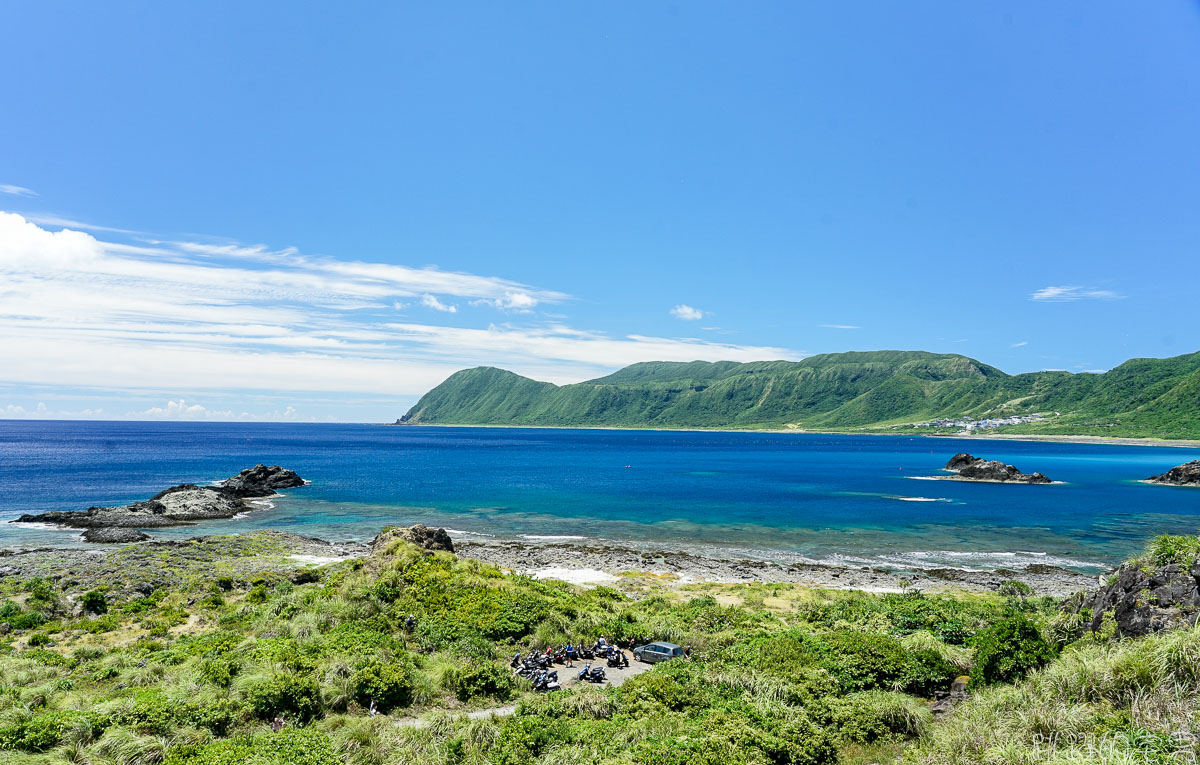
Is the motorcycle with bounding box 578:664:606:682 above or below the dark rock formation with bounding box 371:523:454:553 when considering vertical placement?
below

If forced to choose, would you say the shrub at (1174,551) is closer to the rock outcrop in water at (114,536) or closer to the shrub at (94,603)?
the shrub at (94,603)

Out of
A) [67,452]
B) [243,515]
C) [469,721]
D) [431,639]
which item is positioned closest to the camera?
Result: [469,721]

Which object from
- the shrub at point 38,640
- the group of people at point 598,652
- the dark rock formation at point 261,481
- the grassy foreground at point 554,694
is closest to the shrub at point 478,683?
the grassy foreground at point 554,694

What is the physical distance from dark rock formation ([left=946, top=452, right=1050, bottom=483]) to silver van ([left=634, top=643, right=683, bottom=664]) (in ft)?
423

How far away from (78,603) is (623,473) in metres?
110

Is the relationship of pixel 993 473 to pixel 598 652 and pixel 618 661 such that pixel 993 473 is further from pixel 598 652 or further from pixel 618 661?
pixel 618 661

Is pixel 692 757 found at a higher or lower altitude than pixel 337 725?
higher

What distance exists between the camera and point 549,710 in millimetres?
17625

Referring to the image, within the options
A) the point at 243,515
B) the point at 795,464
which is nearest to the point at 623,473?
the point at 795,464

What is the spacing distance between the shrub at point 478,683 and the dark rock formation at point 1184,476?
15179 centimetres

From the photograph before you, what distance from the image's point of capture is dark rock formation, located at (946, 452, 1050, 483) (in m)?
121

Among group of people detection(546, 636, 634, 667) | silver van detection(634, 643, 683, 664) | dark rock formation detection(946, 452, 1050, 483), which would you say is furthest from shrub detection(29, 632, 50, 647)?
dark rock formation detection(946, 452, 1050, 483)

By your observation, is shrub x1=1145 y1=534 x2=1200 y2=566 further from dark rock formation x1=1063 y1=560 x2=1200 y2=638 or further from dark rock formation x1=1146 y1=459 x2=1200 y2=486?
dark rock formation x1=1146 y1=459 x2=1200 y2=486

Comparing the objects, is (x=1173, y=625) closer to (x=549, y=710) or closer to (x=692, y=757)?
(x=692, y=757)
